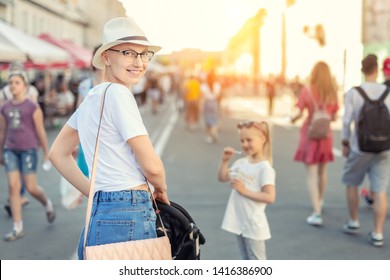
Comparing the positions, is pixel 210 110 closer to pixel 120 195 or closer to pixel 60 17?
pixel 120 195

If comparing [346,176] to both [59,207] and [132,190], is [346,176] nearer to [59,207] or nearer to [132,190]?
[59,207]

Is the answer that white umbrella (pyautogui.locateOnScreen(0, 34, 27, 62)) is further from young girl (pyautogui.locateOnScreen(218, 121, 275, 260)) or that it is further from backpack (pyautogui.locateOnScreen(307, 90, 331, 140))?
young girl (pyautogui.locateOnScreen(218, 121, 275, 260))

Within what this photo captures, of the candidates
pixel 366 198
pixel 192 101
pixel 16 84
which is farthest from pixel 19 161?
pixel 192 101

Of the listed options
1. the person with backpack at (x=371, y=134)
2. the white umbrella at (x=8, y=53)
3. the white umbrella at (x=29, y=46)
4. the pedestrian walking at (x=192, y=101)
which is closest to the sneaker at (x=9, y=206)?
the person with backpack at (x=371, y=134)

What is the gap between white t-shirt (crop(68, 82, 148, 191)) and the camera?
2.50 meters

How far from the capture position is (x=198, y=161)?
12.1 metres

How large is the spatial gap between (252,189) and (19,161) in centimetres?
298

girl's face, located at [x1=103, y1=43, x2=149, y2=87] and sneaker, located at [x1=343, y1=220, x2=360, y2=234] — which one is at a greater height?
girl's face, located at [x1=103, y1=43, x2=149, y2=87]

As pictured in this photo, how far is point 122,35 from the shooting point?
2627 mm

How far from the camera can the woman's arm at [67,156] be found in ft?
9.15

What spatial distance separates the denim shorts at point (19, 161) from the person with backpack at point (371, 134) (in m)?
2.81

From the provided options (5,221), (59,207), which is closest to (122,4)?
(5,221)

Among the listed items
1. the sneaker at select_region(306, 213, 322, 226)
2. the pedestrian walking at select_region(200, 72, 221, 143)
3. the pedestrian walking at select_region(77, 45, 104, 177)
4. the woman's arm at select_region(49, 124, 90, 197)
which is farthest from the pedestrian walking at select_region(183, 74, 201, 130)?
the woman's arm at select_region(49, 124, 90, 197)

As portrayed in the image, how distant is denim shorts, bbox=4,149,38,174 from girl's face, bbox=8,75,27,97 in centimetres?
52
